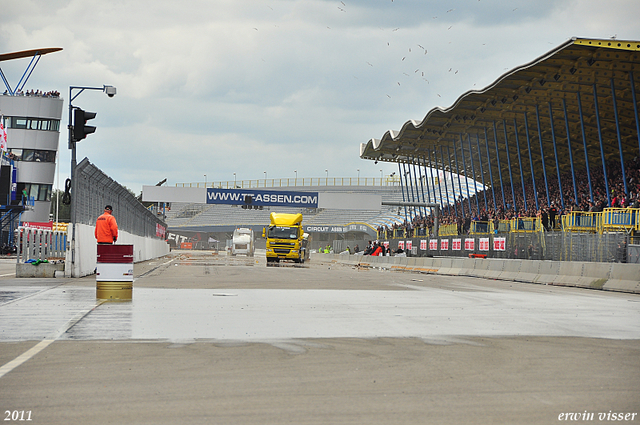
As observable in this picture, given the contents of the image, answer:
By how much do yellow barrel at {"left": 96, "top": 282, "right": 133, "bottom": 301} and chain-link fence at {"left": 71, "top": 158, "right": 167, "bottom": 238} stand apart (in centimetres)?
871

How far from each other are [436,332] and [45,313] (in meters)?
5.79

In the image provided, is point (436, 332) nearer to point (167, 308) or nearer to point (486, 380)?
point (486, 380)

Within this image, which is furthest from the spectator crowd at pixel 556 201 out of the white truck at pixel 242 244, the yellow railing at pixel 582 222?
the white truck at pixel 242 244

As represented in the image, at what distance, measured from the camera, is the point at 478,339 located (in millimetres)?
8359

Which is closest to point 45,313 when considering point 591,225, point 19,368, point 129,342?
point 129,342

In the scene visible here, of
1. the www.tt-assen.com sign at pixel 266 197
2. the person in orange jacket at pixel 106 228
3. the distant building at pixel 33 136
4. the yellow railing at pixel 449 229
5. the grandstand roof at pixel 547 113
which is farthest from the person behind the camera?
the distant building at pixel 33 136

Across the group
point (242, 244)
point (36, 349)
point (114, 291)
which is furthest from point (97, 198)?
point (242, 244)

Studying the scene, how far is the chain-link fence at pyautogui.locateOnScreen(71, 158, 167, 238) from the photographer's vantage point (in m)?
21.5

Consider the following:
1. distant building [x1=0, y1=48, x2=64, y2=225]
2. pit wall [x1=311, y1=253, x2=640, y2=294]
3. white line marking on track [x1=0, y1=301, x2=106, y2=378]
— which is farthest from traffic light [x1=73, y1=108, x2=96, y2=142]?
distant building [x1=0, y1=48, x2=64, y2=225]

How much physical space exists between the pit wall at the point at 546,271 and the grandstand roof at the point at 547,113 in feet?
37.9

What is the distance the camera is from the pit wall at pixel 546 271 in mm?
20688

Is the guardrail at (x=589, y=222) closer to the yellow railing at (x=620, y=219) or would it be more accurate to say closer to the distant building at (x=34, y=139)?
the yellow railing at (x=620, y=219)

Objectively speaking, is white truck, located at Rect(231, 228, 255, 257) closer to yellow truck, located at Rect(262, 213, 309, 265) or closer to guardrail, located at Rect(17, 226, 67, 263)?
yellow truck, located at Rect(262, 213, 309, 265)

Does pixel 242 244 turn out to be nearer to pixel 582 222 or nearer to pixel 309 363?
pixel 582 222
